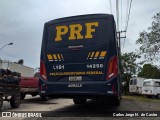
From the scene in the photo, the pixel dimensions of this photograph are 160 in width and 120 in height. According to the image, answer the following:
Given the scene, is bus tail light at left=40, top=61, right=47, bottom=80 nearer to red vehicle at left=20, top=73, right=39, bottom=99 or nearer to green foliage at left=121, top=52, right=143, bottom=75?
red vehicle at left=20, top=73, right=39, bottom=99

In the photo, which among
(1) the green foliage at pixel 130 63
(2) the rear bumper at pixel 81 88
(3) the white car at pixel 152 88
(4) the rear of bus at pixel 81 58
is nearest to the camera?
(2) the rear bumper at pixel 81 88

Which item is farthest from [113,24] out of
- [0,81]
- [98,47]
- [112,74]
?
[0,81]

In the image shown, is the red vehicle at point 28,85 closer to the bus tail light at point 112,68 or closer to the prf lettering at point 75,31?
the prf lettering at point 75,31

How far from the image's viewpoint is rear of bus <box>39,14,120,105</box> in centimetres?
1205

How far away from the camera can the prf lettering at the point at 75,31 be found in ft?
40.9

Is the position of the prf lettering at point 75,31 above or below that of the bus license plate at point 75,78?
above

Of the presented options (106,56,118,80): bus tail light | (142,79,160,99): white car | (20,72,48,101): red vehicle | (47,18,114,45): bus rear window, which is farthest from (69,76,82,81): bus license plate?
(142,79,160,99): white car

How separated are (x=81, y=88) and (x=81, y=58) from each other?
42.4 inches

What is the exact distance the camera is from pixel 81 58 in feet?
40.8

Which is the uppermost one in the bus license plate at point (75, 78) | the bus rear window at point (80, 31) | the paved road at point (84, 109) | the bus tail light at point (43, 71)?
the bus rear window at point (80, 31)

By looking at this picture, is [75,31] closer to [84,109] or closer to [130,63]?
[84,109]

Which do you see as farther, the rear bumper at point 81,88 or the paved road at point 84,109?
the paved road at point 84,109

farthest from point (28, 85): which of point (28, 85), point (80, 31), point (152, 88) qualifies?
point (152, 88)

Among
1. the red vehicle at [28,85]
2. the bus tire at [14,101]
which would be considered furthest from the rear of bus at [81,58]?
the red vehicle at [28,85]
